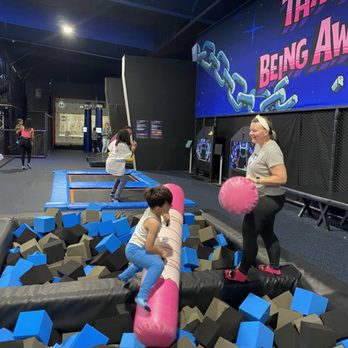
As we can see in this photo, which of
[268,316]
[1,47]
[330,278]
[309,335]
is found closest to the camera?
[309,335]

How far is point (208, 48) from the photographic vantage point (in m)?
9.72

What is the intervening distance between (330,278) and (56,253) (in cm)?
241

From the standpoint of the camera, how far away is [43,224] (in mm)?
4012

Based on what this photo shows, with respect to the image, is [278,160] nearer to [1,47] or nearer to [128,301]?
[128,301]

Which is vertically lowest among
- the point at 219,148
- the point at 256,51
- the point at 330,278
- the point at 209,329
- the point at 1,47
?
the point at 209,329

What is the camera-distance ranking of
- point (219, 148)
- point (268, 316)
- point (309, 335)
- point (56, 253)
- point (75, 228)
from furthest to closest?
point (219, 148) → point (75, 228) → point (56, 253) → point (268, 316) → point (309, 335)

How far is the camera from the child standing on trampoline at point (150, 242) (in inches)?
86.0

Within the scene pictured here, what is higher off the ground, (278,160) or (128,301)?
(278,160)

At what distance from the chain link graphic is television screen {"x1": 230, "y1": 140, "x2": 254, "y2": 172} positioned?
29.3 inches

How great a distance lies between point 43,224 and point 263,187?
2.57 m

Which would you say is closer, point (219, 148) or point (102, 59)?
point (219, 148)

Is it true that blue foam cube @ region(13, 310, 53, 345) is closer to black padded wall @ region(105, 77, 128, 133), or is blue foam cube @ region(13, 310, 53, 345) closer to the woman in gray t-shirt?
the woman in gray t-shirt

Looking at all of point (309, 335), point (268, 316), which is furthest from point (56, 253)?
point (309, 335)

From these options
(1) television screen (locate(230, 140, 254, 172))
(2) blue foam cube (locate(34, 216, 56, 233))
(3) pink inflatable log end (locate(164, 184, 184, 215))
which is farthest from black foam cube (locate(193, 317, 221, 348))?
(1) television screen (locate(230, 140, 254, 172))
